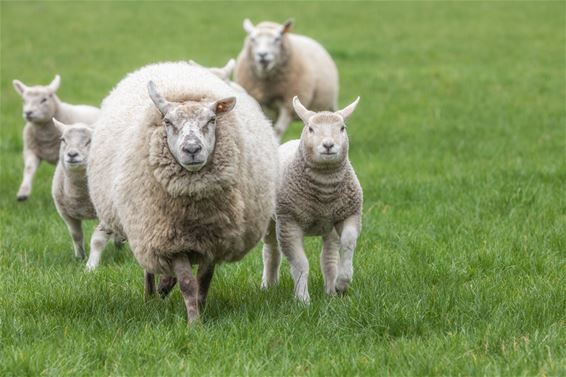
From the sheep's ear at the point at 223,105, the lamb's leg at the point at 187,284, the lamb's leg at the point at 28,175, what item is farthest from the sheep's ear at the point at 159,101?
the lamb's leg at the point at 28,175

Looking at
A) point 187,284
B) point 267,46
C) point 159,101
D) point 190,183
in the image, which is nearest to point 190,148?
point 190,183

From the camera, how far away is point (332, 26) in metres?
22.8

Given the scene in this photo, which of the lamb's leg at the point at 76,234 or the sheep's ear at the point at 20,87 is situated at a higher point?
the sheep's ear at the point at 20,87

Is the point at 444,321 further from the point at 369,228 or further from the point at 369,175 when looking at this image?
the point at 369,175

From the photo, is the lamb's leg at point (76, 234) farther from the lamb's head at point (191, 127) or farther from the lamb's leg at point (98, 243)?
the lamb's head at point (191, 127)

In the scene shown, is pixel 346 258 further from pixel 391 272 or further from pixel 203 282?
pixel 203 282

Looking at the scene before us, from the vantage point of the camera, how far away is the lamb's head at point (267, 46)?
11070mm

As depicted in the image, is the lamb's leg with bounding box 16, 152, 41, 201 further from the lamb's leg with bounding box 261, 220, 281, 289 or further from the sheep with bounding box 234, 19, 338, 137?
the lamb's leg with bounding box 261, 220, 281, 289

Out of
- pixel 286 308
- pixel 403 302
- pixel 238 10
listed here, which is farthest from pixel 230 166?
pixel 238 10

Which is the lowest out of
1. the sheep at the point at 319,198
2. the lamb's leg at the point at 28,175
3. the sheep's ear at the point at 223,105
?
the lamb's leg at the point at 28,175

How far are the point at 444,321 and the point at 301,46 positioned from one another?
730 centimetres

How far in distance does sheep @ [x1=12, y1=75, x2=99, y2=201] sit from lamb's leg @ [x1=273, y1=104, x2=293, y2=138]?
89.2 inches

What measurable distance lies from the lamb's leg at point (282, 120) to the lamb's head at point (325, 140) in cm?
499

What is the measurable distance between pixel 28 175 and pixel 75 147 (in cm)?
193
